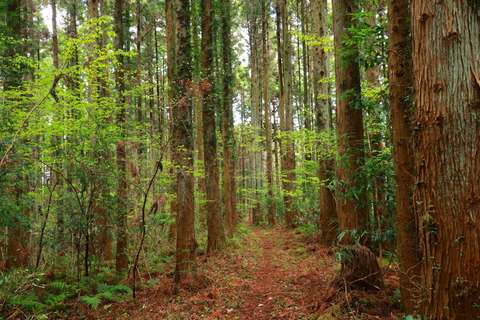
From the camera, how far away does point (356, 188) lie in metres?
4.62

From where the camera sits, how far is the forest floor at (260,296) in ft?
13.1

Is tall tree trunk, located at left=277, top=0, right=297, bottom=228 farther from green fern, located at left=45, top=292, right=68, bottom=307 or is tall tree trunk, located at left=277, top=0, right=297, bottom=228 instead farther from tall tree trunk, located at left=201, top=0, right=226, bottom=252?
green fern, located at left=45, top=292, right=68, bottom=307

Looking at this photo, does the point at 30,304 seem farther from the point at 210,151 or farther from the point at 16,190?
the point at 210,151

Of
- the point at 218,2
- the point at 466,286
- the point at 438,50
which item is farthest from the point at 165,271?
the point at 218,2

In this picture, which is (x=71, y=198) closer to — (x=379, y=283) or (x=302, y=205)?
(x=379, y=283)

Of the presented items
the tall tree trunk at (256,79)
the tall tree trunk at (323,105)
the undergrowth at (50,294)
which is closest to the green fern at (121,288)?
the undergrowth at (50,294)

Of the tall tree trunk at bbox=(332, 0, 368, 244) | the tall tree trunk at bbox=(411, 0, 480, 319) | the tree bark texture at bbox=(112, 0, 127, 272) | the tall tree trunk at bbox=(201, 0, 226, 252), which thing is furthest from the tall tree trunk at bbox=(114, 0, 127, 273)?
the tall tree trunk at bbox=(411, 0, 480, 319)

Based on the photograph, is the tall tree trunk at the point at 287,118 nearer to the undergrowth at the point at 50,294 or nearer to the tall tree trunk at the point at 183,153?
the tall tree trunk at the point at 183,153

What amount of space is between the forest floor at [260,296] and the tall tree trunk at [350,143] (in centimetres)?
111

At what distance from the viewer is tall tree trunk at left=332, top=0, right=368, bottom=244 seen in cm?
463

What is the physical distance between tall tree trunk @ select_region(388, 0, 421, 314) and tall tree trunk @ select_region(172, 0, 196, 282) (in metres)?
4.03

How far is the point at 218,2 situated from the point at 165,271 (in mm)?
10039

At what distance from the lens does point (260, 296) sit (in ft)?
18.4

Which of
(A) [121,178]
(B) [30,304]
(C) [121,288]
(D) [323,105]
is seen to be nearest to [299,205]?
(D) [323,105]
